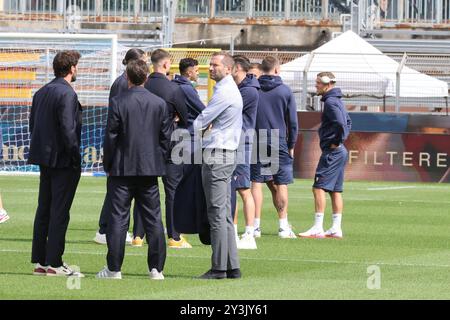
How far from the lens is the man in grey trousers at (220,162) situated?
40.3 ft

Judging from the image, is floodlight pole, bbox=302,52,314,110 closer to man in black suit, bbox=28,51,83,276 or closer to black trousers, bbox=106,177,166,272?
man in black suit, bbox=28,51,83,276

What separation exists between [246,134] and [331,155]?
2539 millimetres

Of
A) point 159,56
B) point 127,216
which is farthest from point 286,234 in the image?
point 127,216

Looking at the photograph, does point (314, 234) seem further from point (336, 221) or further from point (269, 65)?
point (269, 65)

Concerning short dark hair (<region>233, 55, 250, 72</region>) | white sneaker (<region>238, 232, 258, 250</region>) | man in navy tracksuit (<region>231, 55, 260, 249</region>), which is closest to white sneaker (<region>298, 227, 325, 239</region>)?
man in navy tracksuit (<region>231, 55, 260, 249</region>)

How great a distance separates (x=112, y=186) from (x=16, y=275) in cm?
130

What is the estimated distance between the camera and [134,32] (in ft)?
127

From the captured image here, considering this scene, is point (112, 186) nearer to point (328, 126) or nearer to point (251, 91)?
point (251, 91)

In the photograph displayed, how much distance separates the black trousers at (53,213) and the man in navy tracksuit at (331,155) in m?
5.10

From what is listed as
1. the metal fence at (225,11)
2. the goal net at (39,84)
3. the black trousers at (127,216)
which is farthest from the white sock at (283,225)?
the metal fence at (225,11)

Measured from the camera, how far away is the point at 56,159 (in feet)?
40.6

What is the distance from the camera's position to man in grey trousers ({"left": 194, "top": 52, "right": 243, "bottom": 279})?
40.3 ft
